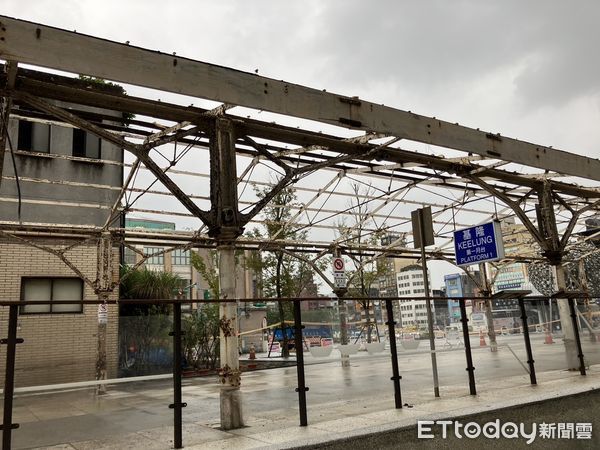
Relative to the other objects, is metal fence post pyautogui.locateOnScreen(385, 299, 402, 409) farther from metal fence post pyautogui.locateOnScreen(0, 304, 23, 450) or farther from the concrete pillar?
metal fence post pyautogui.locateOnScreen(0, 304, 23, 450)

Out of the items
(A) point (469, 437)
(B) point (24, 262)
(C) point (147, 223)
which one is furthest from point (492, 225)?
(C) point (147, 223)

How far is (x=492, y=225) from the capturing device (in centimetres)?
900

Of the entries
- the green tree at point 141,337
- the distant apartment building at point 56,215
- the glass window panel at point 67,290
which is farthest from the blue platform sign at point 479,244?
the glass window panel at point 67,290

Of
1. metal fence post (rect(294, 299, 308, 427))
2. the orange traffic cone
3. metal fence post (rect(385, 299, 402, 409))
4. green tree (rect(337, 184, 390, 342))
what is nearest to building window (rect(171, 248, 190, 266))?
green tree (rect(337, 184, 390, 342))

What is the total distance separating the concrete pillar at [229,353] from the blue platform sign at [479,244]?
15.5ft

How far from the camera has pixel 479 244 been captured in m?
9.40

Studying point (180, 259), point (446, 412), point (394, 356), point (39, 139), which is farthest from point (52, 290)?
point (180, 259)

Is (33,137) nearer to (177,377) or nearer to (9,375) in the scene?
(177,377)

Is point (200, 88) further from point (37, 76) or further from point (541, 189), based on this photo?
point (541, 189)

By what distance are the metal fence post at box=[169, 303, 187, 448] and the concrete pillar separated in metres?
1.00

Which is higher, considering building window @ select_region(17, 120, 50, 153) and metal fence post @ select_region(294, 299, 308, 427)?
building window @ select_region(17, 120, 50, 153)

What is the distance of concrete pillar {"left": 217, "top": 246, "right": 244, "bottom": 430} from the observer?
624 cm

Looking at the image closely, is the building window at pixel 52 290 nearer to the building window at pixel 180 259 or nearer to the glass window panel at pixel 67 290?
the glass window panel at pixel 67 290

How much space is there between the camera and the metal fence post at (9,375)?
4324mm
